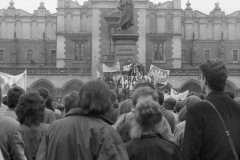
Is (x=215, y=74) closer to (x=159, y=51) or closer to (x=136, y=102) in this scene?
(x=136, y=102)

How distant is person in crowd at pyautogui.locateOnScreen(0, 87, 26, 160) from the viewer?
6.03m

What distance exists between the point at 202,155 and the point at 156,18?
50648 millimetres

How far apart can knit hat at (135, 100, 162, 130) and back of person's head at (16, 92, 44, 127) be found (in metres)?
1.84

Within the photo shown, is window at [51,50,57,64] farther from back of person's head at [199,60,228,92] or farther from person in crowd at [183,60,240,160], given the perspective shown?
person in crowd at [183,60,240,160]

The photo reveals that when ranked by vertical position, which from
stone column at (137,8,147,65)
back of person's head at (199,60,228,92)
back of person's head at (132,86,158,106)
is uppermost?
stone column at (137,8,147,65)

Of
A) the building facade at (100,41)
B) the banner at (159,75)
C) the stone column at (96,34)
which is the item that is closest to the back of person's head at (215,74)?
the banner at (159,75)

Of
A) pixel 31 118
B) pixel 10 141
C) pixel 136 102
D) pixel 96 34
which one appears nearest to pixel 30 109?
pixel 31 118

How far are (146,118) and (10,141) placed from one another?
1.72 meters

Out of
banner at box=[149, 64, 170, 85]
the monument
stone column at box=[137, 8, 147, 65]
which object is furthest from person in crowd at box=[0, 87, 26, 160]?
stone column at box=[137, 8, 147, 65]

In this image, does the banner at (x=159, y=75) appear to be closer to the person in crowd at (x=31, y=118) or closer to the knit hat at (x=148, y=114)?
the person in crowd at (x=31, y=118)

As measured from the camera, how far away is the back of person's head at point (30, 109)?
6.79 meters

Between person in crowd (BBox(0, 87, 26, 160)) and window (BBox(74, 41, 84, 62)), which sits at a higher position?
window (BBox(74, 41, 84, 62))

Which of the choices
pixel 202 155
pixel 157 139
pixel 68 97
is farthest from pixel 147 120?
pixel 68 97

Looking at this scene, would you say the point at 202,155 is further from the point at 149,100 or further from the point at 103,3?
the point at 103,3
